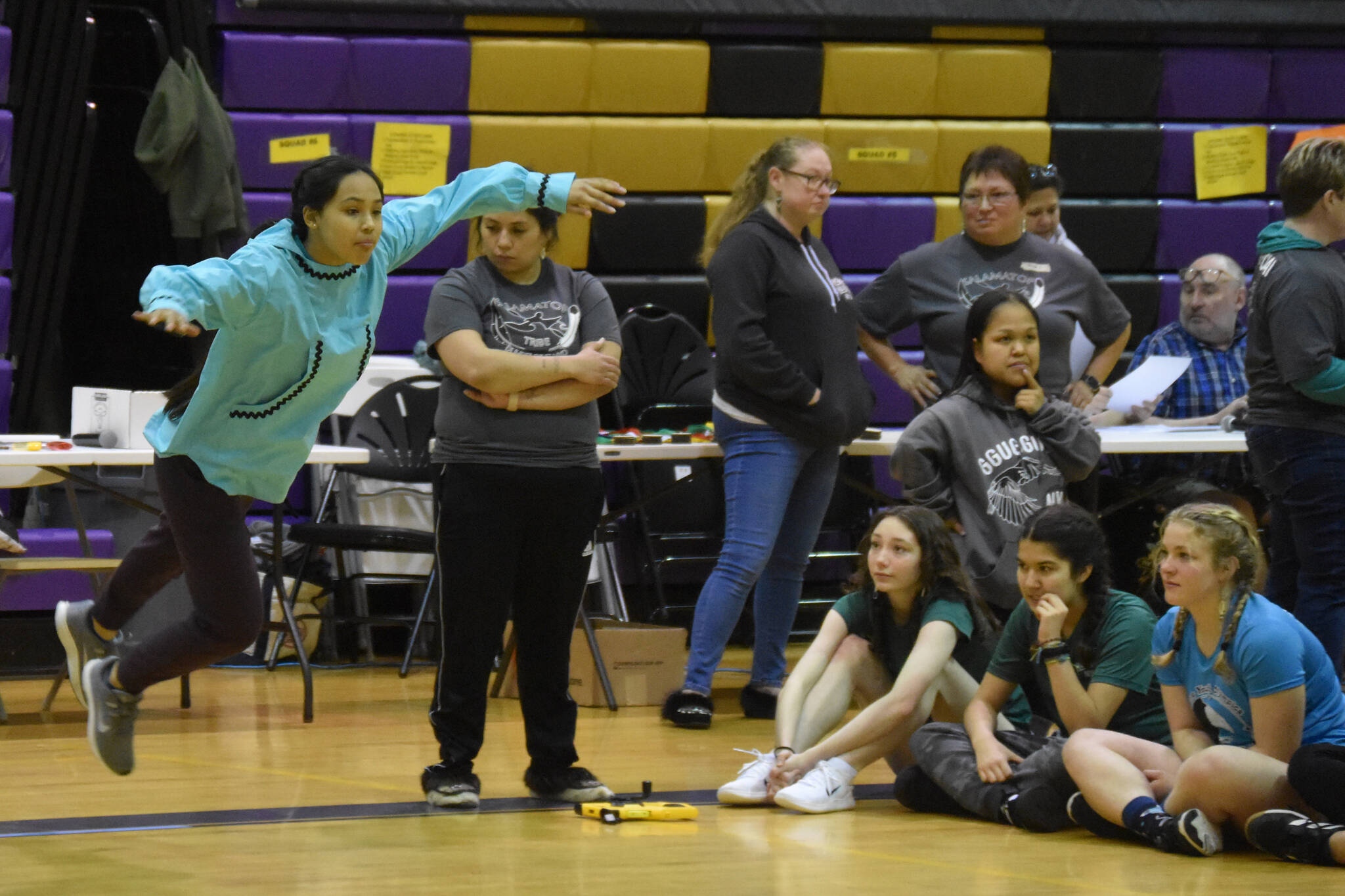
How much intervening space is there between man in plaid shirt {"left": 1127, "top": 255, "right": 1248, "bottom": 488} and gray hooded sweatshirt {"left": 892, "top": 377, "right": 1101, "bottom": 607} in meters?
1.66

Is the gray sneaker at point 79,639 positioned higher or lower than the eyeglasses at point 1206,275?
lower

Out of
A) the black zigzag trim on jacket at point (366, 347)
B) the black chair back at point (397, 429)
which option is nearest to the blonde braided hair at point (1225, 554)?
the black zigzag trim on jacket at point (366, 347)

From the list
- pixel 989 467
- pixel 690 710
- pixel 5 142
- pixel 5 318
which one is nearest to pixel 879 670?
pixel 989 467

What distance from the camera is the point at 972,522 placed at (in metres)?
4.29

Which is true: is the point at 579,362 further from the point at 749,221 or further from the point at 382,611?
the point at 382,611

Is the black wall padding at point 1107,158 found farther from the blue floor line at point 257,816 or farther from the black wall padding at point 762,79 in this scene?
the blue floor line at point 257,816

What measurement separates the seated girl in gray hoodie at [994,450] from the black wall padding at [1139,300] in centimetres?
289

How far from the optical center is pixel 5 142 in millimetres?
6090

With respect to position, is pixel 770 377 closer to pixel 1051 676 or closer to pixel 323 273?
pixel 1051 676

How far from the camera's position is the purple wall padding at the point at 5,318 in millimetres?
6102

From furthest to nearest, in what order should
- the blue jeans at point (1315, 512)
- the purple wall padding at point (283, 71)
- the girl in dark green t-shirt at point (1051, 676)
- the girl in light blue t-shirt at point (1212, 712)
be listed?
the purple wall padding at point (283, 71), the blue jeans at point (1315, 512), the girl in dark green t-shirt at point (1051, 676), the girl in light blue t-shirt at point (1212, 712)

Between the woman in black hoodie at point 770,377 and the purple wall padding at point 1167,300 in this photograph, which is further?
the purple wall padding at point 1167,300

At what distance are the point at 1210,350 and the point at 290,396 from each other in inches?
150

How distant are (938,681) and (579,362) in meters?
1.14
